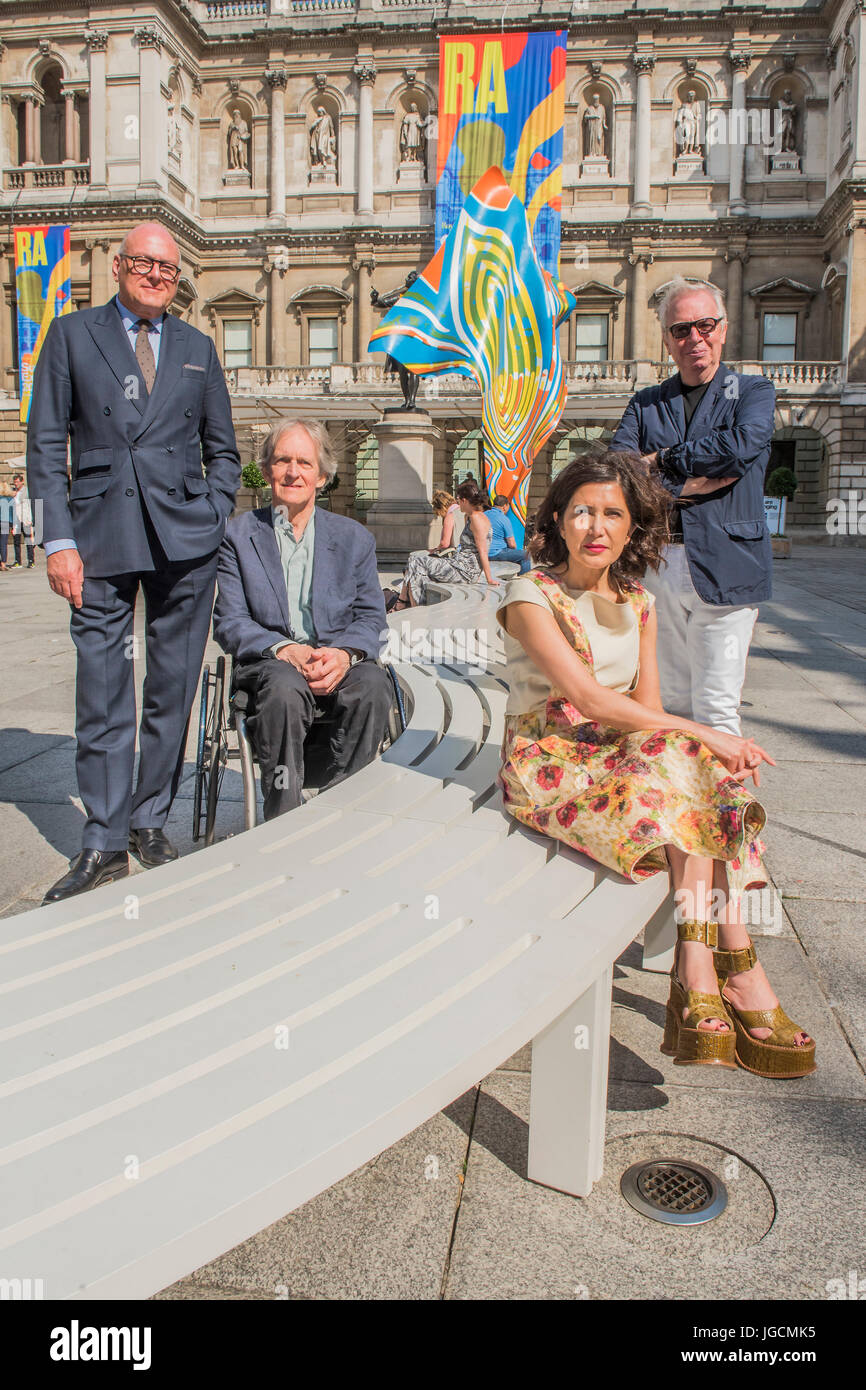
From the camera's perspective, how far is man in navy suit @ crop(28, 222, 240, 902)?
319 centimetres

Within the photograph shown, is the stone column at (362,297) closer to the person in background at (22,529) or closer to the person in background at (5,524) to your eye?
the person in background at (22,529)

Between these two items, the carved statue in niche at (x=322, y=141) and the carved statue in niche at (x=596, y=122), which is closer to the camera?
the carved statue in niche at (x=596, y=122)

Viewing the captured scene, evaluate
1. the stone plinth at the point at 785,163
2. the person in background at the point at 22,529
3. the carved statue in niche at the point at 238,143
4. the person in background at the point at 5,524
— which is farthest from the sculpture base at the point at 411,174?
the person in background at the point at 5,524

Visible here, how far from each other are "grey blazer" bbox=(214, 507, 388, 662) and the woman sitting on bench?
455 cm

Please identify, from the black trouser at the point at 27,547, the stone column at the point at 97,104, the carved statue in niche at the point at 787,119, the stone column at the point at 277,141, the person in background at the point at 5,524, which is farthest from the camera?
the stone column at the point at 277,141

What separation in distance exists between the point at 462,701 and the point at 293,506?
88 centimetres

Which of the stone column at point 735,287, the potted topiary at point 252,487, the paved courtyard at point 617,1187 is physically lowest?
the paved courtyard at point 617,1187

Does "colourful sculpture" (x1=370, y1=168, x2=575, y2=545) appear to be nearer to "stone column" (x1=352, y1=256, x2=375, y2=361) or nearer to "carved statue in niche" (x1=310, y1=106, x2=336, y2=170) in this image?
"stone column" (x1=352, y1=256, x2=375, y2=361)

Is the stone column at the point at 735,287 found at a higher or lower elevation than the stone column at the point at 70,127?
lower

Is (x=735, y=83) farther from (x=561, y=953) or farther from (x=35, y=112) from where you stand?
(x=561, y=953)

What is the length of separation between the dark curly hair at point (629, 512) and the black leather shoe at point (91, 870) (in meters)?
1.58

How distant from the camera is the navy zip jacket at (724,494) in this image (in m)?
3.32

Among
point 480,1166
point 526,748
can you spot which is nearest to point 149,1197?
point 480,1166

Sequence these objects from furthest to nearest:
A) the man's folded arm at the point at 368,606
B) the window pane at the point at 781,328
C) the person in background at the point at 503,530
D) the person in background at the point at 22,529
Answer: the window pane at the point at 781,328 → the person in background at the point at 22,529 → the person in background at the point at 503,530 → the man's folded arm at the point at 368,606
